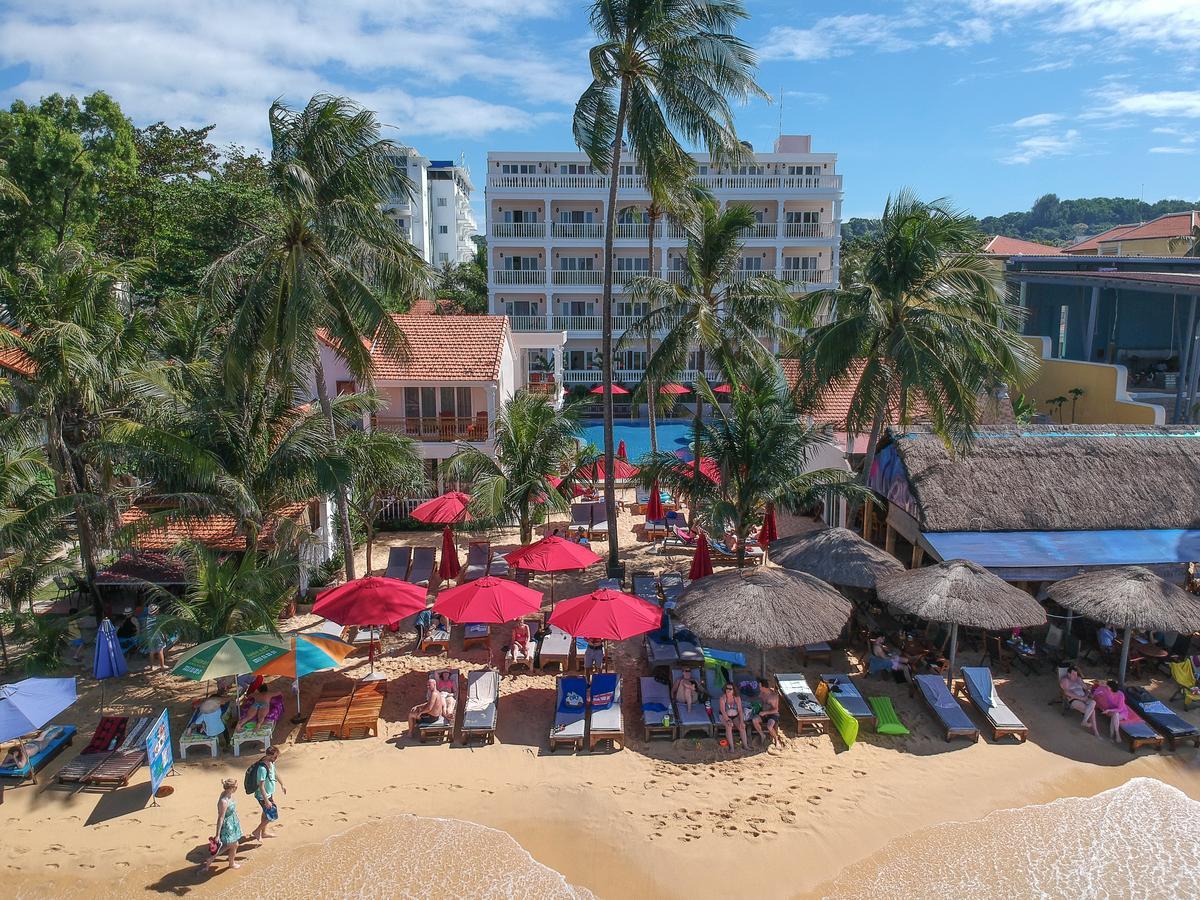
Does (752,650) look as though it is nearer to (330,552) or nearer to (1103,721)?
(1103,721)

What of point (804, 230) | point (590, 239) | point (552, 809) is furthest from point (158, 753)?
point (804, 230)

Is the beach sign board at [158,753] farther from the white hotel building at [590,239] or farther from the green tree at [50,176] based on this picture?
the white hotel building at [590,239]

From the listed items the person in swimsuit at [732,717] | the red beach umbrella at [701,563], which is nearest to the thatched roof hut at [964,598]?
the person in swimsuit at [732,717]

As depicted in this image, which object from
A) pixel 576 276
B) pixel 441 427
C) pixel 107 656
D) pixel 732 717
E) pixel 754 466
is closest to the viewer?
pixel 732 717

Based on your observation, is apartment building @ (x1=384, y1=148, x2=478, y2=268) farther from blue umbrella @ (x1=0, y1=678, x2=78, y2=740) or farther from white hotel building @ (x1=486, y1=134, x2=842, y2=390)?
blue umbrella @ (x1=0, y1=678, x2=78, y2=740)

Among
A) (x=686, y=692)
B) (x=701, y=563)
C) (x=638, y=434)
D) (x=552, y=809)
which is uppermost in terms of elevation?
(x=701, y=563)

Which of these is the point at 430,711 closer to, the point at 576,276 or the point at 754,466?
the point at 754,466

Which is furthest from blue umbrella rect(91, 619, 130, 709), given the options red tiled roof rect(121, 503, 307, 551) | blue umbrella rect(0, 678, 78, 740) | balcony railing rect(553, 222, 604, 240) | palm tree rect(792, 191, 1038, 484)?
balcony railing rect(553, 222, 604, 240)
